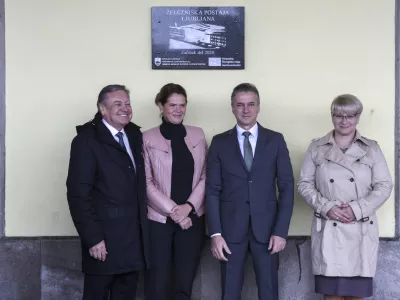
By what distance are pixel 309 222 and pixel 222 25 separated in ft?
5.31

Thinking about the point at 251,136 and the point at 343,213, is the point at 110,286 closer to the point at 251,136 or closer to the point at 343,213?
the point at 251,136

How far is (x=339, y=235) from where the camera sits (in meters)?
3.98

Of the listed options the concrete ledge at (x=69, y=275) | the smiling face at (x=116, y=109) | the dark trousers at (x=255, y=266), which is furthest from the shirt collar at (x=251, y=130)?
the concrete ledge at (x=69, y=275)

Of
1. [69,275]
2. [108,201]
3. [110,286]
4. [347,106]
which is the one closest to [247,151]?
[347,106]

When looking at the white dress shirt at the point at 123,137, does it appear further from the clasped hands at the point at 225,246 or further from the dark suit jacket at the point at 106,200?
the clasped hands at the point at 225,246

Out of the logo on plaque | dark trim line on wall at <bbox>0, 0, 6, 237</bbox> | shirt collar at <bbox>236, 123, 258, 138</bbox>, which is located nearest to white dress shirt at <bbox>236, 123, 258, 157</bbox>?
shirt collar at <bbox>236, 123, 258, 138</bbox>

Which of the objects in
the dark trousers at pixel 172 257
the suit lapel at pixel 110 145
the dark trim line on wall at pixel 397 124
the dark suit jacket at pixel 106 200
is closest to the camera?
the dark suit jacket at pixel 106 200

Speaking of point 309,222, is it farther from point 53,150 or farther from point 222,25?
point 53,150

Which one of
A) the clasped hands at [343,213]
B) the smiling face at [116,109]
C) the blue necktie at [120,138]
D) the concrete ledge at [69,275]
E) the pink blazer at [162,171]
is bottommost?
the concrete ledge at [69,275]

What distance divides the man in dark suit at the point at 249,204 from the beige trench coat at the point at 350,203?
23cm

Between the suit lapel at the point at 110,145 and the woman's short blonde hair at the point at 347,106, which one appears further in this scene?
the woman's short blonde hair at the point at 347,106

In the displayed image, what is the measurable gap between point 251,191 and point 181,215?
19.1 inches

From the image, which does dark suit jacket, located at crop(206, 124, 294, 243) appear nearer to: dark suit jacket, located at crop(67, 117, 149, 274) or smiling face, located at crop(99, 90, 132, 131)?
dark suit jacket, located at crop(67, 117, 149, 274)

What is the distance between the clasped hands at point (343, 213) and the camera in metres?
3.92
